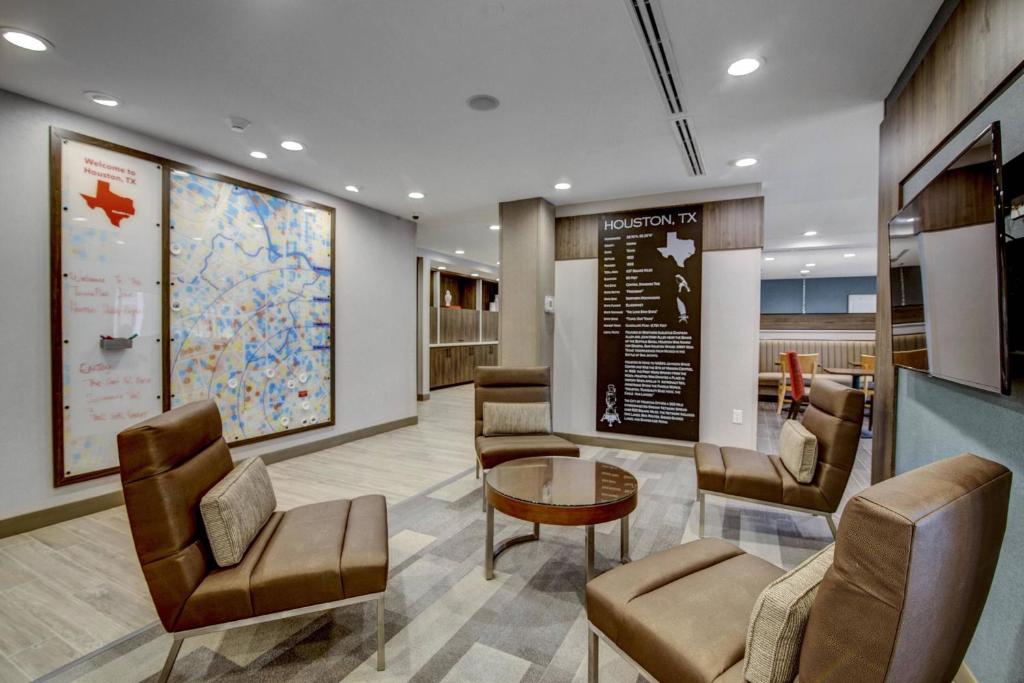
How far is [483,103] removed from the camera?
110 inches

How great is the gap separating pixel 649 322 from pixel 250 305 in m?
3.78

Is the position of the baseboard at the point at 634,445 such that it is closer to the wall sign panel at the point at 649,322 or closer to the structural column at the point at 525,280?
the wall sign panel at the point at 649,322

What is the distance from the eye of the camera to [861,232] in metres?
6.39

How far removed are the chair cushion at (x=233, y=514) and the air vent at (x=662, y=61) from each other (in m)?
2.56

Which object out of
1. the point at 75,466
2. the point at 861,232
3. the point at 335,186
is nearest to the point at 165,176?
the point at 335,186

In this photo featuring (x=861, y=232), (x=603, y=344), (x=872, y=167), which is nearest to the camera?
(x=872, y=167)

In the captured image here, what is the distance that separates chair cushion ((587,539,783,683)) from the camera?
121cm

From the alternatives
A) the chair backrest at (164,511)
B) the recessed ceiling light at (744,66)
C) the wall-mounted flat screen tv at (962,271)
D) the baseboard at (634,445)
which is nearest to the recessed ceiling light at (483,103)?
the recessed ceiling light at (744,66)

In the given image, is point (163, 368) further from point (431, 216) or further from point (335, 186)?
point (431, 216)

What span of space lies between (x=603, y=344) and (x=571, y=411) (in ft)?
2.76

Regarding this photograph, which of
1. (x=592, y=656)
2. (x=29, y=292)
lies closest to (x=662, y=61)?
(x=592, y=656)

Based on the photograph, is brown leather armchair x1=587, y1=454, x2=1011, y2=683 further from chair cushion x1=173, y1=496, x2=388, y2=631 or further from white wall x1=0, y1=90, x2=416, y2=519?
white wall x1=0, y1=90, x2=416, y2=519

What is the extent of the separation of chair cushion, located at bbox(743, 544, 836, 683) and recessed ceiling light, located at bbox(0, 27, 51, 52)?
12.1ft

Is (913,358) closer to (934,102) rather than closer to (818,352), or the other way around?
(934,102)
